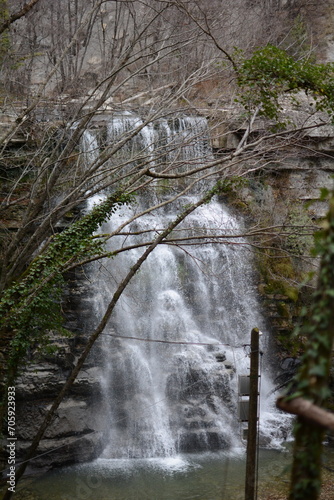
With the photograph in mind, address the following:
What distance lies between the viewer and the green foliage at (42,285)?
9.42 meters

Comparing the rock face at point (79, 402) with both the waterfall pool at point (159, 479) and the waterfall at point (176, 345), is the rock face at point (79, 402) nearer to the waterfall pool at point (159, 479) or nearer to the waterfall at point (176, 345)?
the waterfall at point (176, 345)

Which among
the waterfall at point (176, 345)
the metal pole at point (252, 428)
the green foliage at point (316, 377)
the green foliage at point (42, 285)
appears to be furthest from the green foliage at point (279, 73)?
the green foliage at point (316, 377)

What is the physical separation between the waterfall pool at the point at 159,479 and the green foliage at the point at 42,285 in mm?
2513

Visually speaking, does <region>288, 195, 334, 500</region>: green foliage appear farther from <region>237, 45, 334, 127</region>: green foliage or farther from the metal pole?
<region>237, 45, 334, 127</region>: green foliage

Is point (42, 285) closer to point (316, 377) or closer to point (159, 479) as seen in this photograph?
point (159, 479)

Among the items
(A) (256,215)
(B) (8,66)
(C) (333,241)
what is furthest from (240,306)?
(C) (333,241)

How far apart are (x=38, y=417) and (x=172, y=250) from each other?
6.11 metres

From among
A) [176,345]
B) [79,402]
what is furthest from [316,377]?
[176,345]

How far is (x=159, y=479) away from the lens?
10094mm

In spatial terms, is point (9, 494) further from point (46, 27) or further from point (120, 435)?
point (46, 27)

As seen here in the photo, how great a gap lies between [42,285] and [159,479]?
15.1 ft

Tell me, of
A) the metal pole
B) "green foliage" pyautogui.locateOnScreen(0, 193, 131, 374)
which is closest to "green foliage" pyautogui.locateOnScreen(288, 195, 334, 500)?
the metal pole

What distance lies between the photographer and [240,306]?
49.5ft

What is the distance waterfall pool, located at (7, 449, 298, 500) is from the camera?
9539 millimetres
